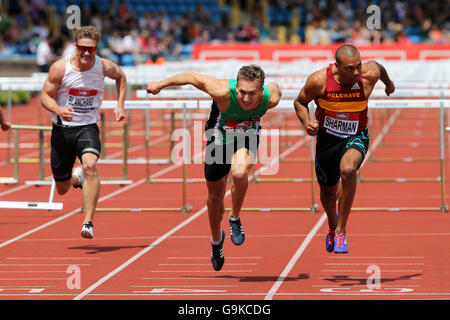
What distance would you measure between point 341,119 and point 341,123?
0.04 metres

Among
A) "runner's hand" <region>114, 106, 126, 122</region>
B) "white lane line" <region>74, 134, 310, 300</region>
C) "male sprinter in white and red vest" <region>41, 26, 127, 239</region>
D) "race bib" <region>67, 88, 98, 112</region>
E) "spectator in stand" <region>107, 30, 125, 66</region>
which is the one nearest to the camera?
"white lane line" <region>74, 134, 310, 300</region>

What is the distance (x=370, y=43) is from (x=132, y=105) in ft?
77.2

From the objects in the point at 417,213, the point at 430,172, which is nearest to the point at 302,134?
the point at 430,172

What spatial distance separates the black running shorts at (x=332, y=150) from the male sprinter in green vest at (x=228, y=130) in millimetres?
645

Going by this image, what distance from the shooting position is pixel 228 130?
8461 mm

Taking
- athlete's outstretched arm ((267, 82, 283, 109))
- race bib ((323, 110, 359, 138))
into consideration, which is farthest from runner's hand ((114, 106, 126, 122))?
race bib ((323, 110, 359, 138))

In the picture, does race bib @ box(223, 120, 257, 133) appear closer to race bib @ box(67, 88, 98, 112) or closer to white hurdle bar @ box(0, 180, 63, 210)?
race bib @ box(67, 88, 98, 112)

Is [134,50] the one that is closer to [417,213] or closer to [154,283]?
[417,213]

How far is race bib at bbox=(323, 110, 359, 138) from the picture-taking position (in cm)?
866

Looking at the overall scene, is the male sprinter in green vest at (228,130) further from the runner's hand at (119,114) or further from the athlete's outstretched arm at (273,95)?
the runner's hand at (119,114)

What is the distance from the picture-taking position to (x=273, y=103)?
8.38m

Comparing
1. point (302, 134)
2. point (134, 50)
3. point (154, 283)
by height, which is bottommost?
point (154, 283)

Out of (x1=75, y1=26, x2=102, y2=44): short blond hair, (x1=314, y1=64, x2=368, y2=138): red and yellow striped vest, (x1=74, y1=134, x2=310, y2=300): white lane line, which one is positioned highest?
(x1=75, y1=26, x2=102, y2=44): short blond hair

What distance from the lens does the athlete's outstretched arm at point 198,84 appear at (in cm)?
834
